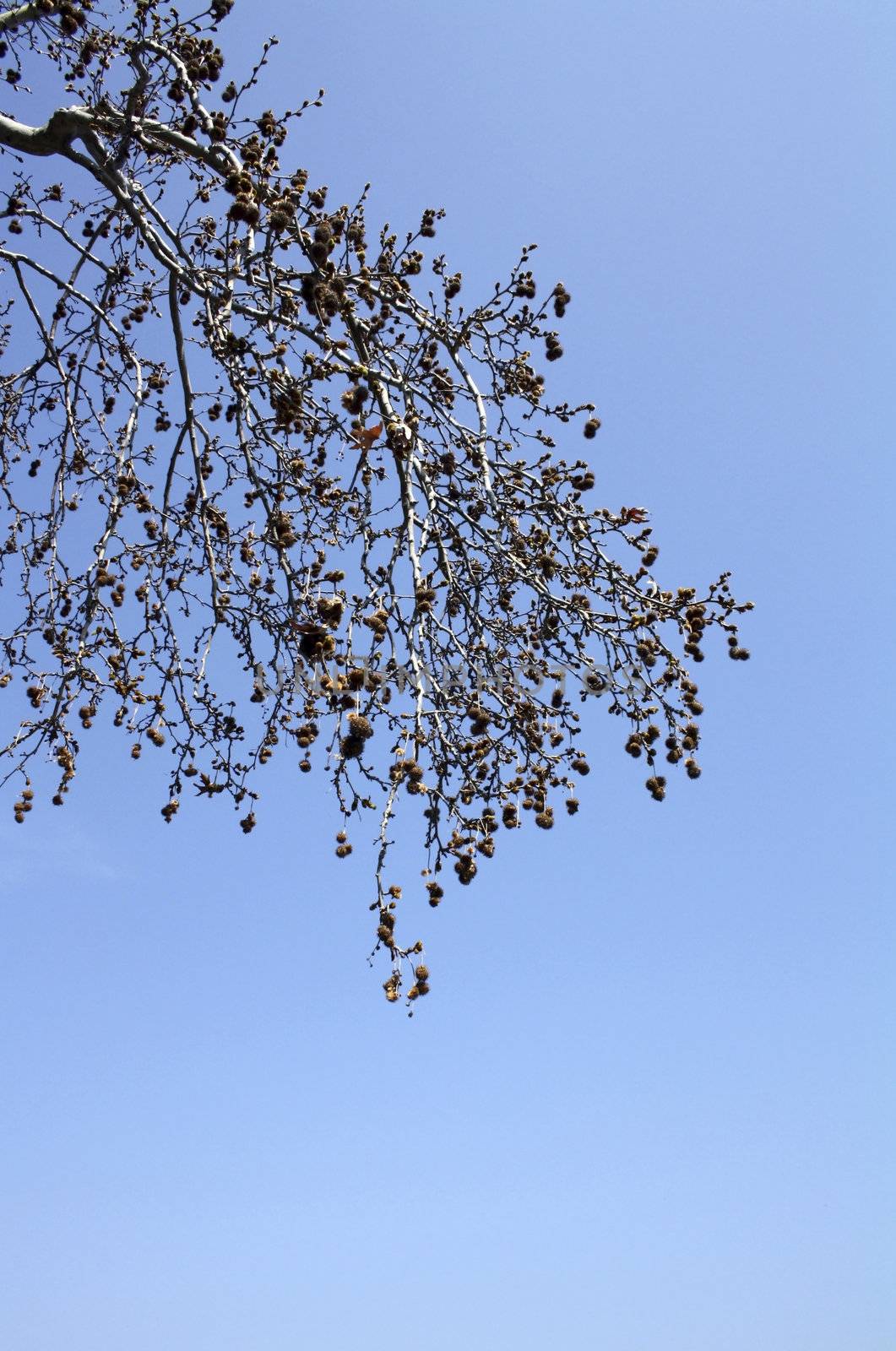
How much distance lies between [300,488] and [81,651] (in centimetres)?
165

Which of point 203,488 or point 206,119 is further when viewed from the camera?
point 203,488

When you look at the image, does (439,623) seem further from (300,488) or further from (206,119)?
(206,119)

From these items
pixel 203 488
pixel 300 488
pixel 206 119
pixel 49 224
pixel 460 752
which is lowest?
pixel 460 752

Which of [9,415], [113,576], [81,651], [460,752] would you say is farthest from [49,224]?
[460,752]

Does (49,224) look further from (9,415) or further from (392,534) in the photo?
(392,534)

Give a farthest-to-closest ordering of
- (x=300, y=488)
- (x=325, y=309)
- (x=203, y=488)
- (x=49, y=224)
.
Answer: (x=49, y=224)
(x=203, y=488)
(x=300, y=488)
(x=325, y=309)

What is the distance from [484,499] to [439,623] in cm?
69

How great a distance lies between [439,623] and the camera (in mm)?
4566

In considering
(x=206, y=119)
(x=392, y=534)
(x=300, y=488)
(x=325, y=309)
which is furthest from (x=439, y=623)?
(x=206, y=119)

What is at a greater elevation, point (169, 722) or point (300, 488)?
point (300, 488)

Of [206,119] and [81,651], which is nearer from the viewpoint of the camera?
[206,119]

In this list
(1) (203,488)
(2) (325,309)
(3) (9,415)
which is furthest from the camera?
(3) (9,415)

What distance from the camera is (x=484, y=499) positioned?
4.84 meters

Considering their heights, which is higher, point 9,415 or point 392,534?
point 9,415
